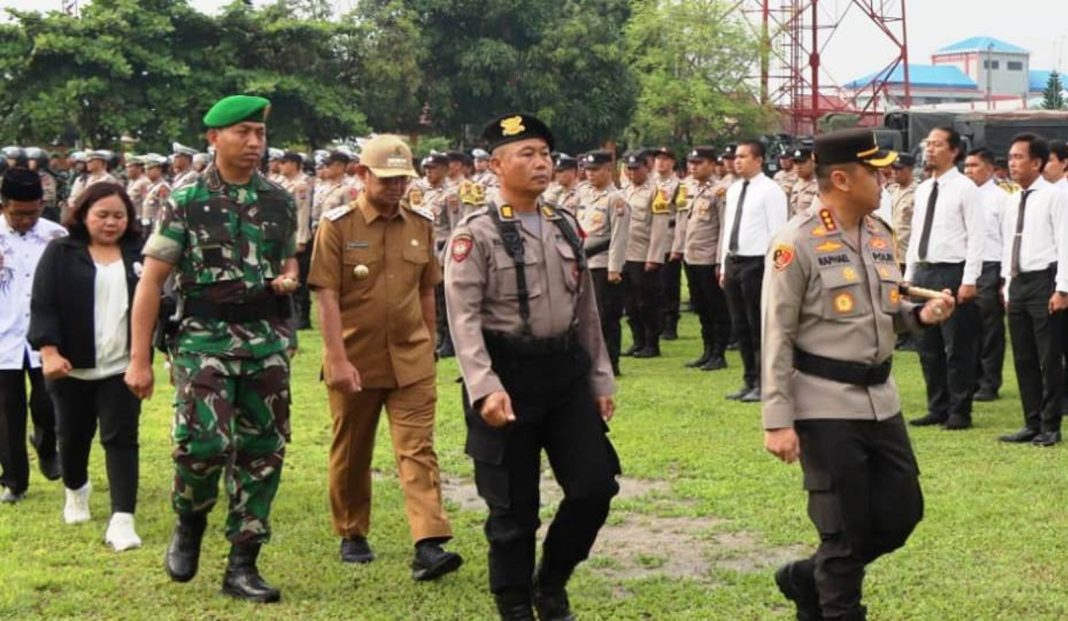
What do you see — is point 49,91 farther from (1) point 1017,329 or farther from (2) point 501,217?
(2) point 501,217

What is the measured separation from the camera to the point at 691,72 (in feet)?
127

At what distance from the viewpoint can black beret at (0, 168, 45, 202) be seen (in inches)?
294

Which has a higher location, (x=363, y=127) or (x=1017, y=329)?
(x=363, y=127)

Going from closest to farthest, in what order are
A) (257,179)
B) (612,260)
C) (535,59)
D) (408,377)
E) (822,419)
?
(822,419) < (257,179) < (408,377) < (612,260) < (535,59)

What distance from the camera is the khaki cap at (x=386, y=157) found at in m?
6.04

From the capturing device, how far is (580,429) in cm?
512

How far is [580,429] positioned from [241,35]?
28294mm

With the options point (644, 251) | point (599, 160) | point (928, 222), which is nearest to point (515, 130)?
point (928, 222)

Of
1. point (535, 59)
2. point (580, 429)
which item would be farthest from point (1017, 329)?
point (535, 59)

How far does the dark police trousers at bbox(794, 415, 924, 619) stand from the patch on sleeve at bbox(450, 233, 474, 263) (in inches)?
54.0

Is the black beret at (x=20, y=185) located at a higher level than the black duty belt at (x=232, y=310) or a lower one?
higher

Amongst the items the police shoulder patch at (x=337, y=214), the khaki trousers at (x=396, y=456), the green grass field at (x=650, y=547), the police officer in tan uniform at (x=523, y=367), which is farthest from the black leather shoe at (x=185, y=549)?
the police officer in tan uniform at (x=523, y=367)

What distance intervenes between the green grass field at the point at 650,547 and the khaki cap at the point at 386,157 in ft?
5.94

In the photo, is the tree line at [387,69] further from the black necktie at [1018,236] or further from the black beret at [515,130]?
the black beret at [515,130]
